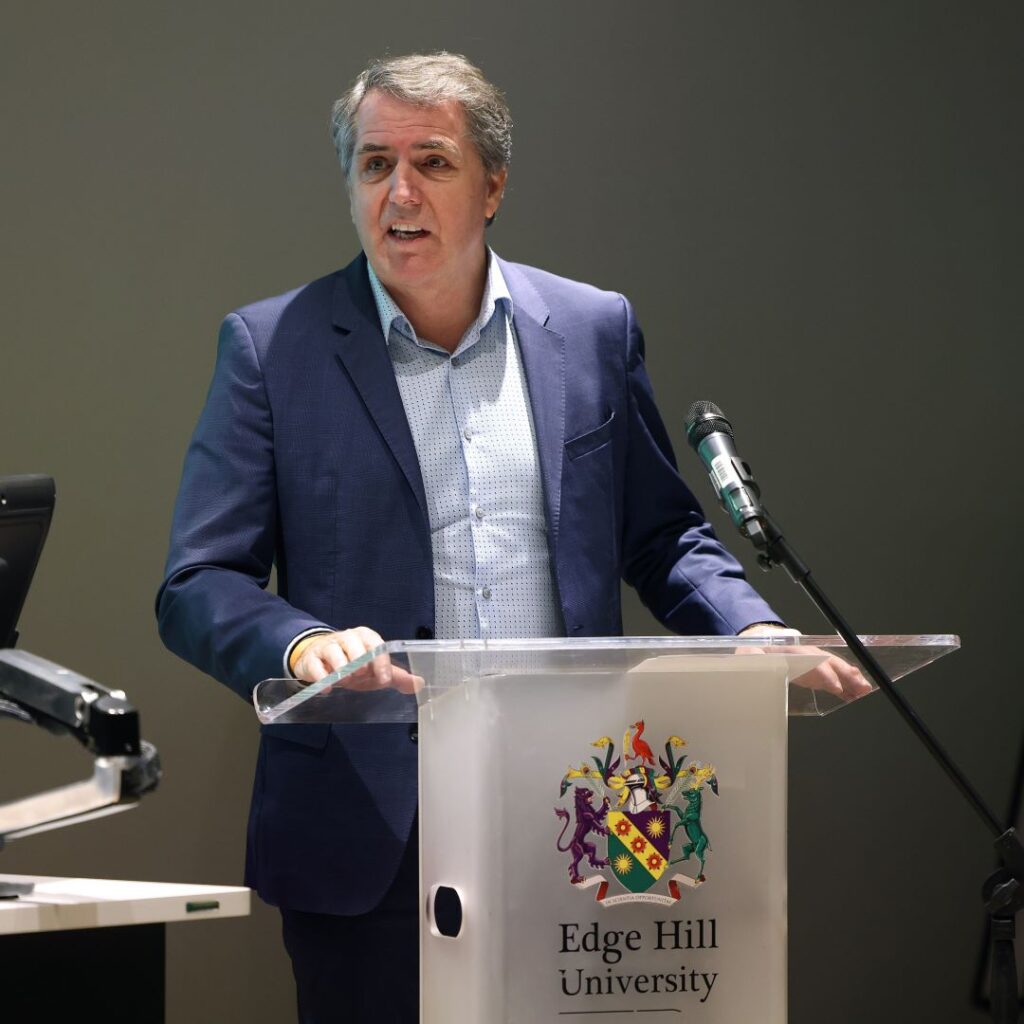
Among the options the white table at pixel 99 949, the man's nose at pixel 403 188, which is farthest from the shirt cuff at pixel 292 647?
the man's nose at pixel 403 188

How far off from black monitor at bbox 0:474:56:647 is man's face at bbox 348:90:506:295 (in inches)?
29.7

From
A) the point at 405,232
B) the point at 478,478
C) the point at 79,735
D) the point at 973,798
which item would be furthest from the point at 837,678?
the point at 405,232

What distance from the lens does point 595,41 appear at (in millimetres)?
3893

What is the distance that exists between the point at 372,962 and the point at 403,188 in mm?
1090

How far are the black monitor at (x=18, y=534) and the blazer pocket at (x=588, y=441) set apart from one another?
0.82m

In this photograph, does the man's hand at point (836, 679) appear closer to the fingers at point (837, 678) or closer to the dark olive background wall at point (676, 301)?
the fingers at point (837, 678)

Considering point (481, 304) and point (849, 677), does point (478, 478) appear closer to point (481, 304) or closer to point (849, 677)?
point (481, 304)

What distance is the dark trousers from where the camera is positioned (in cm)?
216

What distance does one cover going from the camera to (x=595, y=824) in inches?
66.7

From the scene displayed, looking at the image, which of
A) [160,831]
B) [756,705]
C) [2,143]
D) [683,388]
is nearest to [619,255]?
[683,388]

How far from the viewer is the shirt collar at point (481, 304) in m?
2.46

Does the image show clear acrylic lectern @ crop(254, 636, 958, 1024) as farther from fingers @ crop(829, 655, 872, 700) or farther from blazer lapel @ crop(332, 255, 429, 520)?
blazer lapel @ crop(332, 255, 429, 520)

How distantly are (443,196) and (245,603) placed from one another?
28.4 inches

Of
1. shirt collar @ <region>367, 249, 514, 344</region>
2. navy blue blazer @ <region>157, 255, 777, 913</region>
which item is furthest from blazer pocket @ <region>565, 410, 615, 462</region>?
shirt collar @ <region>367, 249, 514, 344</region>
